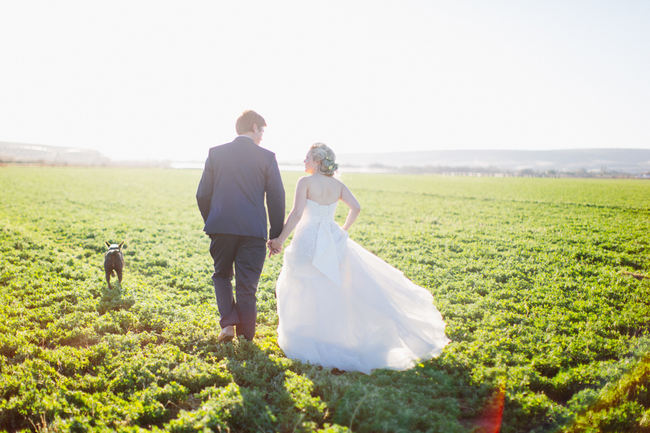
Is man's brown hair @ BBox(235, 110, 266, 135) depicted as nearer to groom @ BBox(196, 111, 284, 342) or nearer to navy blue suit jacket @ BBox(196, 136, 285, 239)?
groom @ BBox(196, 111, 284, 342)

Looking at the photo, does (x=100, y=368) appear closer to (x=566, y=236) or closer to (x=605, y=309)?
(x=605, y=309)

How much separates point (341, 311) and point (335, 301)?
16 centimetres

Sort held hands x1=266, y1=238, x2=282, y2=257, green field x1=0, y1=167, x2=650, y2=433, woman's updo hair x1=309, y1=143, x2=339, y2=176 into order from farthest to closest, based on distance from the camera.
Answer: held hands x1=266, y1=238, x2=282, y2=257 < woman's updo hair x1=309, y1=143, x2=339, y2=176 < green field x1=0, y1=167, x2=650, y2=433

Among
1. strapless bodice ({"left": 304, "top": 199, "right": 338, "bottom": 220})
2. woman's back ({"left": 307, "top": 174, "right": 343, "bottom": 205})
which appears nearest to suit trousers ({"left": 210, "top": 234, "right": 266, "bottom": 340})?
strapless bodice ({"left": 304, "top": 199, "right": 338, "bottom": 220})

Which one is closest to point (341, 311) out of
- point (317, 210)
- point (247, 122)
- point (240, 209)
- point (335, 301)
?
point (335, 301)

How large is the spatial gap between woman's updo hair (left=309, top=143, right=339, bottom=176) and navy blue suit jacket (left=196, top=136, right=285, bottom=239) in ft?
2.17

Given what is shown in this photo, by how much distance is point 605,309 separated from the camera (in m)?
7.52

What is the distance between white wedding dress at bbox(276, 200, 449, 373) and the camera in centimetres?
528

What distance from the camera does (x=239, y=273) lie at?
18.0ft

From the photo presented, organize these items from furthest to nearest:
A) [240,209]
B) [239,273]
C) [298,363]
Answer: [239,273], [240,209], [298,363]

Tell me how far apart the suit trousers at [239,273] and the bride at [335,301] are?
15.8 inches

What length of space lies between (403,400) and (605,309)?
571cm

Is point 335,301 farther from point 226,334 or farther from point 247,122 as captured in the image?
point 247,122

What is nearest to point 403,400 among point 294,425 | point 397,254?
point 294,425
